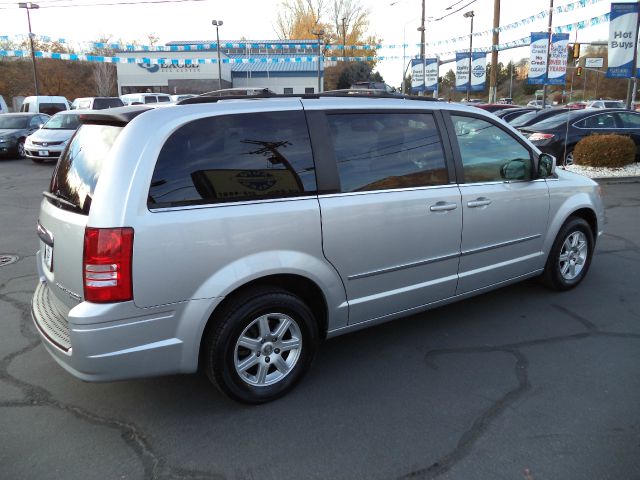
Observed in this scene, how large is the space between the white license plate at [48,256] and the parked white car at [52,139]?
13.6 meters

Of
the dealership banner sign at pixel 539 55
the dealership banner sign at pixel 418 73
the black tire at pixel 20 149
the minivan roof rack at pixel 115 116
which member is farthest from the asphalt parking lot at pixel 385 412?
the dealership banner sign at pixel 418 73

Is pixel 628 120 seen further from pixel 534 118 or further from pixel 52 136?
pixel 52 136

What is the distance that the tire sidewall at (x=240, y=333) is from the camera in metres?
2.98

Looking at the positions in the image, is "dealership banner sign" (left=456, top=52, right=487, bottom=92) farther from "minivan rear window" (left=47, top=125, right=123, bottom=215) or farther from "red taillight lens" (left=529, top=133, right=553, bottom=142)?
"minivan rear window" (left=47, top=125, right=123, bottom=215)

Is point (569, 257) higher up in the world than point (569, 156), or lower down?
lower down

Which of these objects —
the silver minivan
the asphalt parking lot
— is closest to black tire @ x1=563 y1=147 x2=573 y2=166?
the asphalt parking lot

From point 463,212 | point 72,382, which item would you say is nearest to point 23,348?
point 72,382

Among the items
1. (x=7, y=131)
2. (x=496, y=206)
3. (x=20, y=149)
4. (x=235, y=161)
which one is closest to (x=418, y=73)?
(x=20, y=149)

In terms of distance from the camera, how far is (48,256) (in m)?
3.13

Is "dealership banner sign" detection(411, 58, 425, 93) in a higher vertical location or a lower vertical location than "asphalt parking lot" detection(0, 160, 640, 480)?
higher

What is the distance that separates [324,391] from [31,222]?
6.94 metres

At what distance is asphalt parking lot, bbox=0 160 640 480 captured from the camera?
8.75 ft

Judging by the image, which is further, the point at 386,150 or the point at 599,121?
the point at 599,121

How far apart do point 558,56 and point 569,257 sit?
1400 cm
